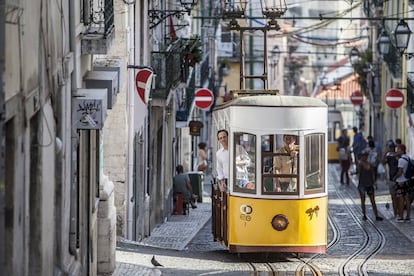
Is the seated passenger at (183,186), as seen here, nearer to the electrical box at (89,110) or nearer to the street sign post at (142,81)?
the street sign post at (142,81)

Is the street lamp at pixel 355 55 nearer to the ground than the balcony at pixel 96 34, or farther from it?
nearer to the ground

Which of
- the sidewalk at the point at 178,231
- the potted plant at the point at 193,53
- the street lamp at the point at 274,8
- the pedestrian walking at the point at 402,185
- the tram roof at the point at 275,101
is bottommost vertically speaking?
the sidewalk at the point at 178,231

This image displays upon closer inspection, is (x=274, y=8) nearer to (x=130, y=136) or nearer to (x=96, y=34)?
(x=130, y=136)

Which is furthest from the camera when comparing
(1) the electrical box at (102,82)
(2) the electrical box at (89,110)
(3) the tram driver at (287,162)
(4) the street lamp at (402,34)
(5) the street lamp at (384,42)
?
(5) the street lamp at (384,42)

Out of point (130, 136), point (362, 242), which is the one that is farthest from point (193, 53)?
point (362, 242)

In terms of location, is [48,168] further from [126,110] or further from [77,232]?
[126,110]

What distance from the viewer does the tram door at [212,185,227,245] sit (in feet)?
64.0

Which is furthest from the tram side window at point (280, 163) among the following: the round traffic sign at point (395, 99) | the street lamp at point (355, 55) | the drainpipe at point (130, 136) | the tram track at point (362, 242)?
the street lamp at point (355, 55)

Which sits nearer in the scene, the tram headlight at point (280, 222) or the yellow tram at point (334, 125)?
the tram headlight at point (280, 222)

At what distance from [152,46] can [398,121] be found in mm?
16841

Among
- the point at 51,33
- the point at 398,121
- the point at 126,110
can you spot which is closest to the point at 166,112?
the point at 126,110

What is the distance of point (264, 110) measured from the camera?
60.6 feet

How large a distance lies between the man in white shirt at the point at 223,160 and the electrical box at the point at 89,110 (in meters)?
4.19

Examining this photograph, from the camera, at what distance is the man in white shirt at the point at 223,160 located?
1902cm
